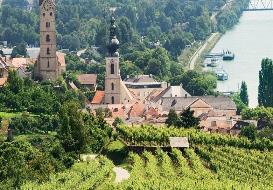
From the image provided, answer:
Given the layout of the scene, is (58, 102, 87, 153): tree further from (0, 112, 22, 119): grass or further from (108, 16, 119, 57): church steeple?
(108, 16, 119, 57): church steeple

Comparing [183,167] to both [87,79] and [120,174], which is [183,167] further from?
[87,79]

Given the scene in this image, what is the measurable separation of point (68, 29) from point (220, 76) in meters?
27.0

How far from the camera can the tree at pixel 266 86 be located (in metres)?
58.6

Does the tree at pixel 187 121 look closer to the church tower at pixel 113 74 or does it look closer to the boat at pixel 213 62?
the church tower at pixel 113 74

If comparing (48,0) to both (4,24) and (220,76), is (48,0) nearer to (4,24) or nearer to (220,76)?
(220,76)

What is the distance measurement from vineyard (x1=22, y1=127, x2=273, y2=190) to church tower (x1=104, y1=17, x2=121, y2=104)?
1795 centimetres

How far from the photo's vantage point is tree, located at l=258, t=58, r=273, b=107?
5862 cm

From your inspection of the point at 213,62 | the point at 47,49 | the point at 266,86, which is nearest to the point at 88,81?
the point at 47,49

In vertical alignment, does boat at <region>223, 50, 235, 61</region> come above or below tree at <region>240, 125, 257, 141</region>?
below

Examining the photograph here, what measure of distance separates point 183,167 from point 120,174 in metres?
1.84

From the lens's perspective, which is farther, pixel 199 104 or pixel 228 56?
pixel 228 56

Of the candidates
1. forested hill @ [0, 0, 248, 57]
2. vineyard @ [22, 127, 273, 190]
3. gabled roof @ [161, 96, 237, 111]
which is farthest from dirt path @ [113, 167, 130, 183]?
forested hill @ [0, 0, 248, 57]

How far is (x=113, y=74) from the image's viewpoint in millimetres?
55031

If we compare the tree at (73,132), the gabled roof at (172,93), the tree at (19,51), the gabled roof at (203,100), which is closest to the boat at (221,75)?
the tree at (19,51)
